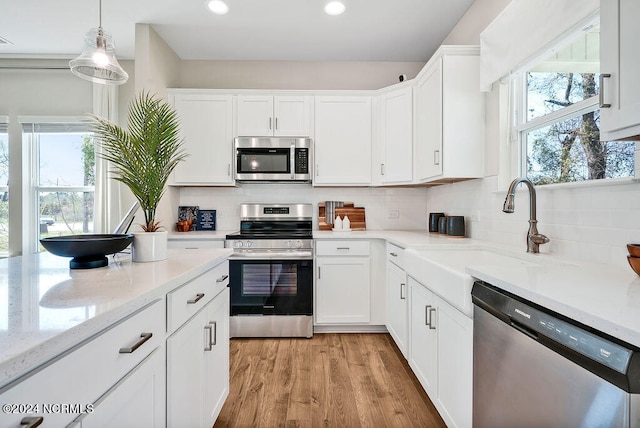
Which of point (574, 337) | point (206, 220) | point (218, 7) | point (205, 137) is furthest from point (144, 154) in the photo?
point (206, 220)

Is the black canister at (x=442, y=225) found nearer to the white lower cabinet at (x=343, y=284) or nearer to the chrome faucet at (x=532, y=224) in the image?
the white lower cabinet at (x=343, y=284)

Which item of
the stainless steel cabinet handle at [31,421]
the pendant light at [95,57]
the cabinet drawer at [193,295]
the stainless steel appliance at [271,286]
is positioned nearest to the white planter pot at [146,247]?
the cabinet drawer at [193,295]

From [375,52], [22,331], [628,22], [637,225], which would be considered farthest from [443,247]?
[375,52]

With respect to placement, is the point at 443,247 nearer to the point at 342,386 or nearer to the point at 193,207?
the point at 342,386

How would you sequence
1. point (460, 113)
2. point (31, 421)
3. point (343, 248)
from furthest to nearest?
point (343, 248) < point (460, 113) < point (31, 421)

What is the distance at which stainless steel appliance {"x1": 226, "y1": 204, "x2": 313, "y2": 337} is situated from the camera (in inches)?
113

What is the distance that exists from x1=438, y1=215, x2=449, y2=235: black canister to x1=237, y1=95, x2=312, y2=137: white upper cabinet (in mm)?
1531

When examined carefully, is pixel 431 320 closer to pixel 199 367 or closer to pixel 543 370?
pixel 543 370

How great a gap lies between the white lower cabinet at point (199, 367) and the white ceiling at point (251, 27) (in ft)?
7.84

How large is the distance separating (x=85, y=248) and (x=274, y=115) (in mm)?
2406

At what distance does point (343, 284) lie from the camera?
117 inches

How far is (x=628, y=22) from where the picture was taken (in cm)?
96

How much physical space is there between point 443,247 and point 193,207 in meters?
2.62

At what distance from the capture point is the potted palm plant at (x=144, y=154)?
127 centimetres
